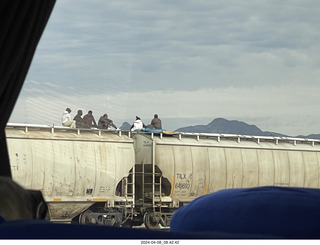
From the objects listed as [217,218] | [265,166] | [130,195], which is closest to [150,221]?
[130,195]

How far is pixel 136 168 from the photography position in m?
18.0

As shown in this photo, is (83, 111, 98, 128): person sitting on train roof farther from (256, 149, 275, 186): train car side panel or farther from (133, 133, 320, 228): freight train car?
(256, 149, 275, 186): train car side panel

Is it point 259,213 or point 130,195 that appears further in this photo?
point 130,195

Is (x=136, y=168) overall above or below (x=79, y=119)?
below

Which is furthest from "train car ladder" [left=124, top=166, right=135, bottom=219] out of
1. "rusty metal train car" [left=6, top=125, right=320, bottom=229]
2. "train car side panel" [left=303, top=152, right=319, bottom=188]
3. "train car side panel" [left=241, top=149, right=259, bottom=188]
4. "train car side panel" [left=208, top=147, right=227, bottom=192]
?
"train car side panel" [left=303, top=152, right=319, bottom=188]

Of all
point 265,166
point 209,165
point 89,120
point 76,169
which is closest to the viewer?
point 76,169

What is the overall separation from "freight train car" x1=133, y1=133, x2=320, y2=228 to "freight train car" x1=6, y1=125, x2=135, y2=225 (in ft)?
2.26

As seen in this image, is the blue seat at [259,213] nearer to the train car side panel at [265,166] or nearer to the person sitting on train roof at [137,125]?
the person sitting on train roof at [137,125]

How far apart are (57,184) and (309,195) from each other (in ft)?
49.5

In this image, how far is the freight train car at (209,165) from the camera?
17.9m

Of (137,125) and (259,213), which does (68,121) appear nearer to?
(137,125)

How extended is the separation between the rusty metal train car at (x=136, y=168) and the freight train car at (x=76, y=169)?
25 millimetres

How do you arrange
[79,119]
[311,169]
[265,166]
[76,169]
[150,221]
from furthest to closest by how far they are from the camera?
1. [311,169]
2. [265,166]
3. [79,119]
4. [150,221]
5. [76,169]

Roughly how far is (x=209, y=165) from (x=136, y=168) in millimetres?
2294
